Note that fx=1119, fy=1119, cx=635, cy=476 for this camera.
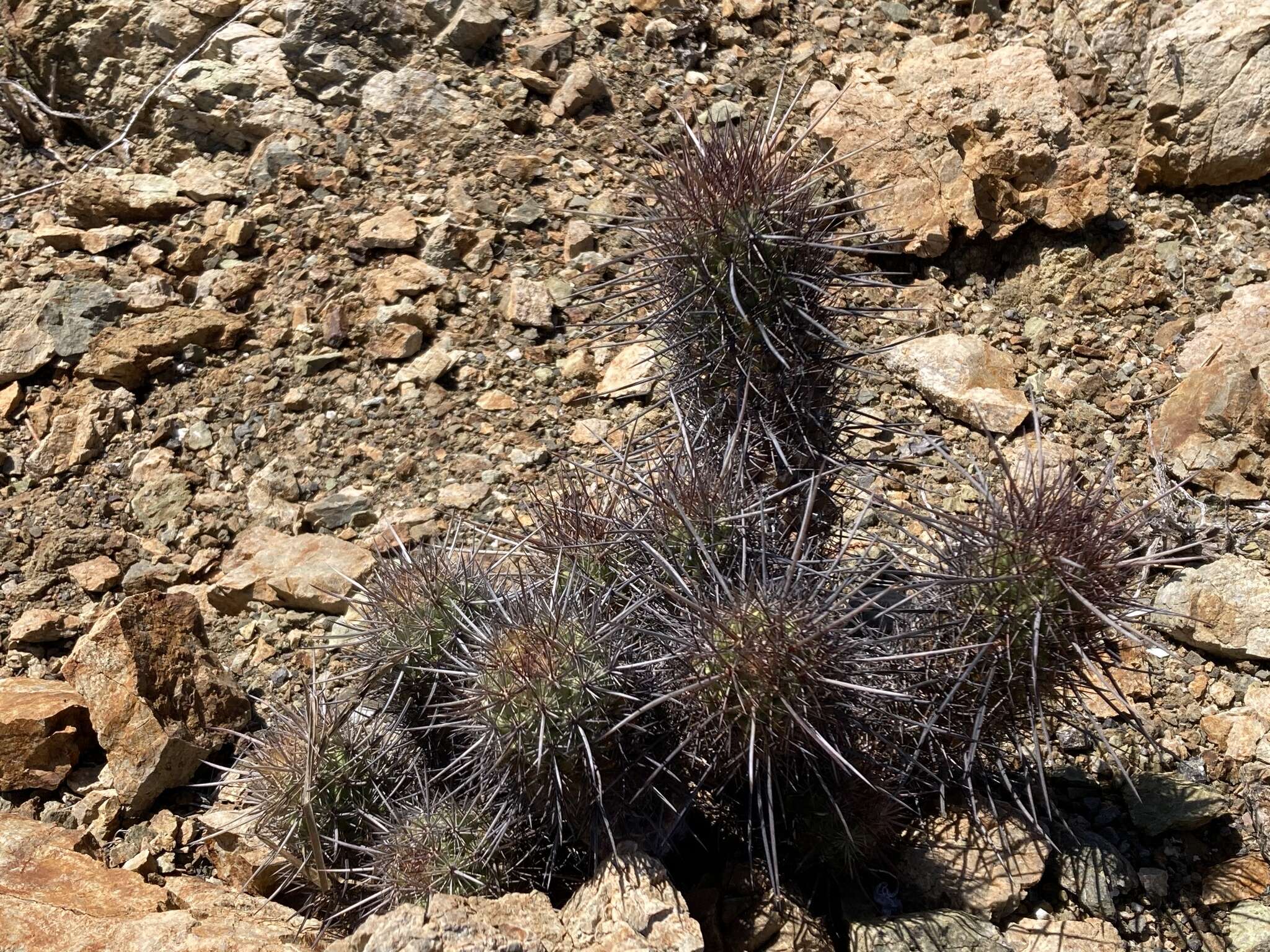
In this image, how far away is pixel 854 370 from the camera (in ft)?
Answer: 8.39

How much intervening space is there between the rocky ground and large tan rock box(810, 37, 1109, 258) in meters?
0.01

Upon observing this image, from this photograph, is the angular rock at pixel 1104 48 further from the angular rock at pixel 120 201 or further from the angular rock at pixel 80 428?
the angular rock at pixel 80 428

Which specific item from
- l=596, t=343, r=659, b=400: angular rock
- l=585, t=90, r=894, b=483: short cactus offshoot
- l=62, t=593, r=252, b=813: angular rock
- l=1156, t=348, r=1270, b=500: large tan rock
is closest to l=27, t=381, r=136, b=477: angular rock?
l=62, t=593, r=252, b=813: angular rock

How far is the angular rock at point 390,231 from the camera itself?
4.39 metres

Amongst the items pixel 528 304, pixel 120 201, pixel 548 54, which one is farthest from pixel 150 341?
pixel 548 54

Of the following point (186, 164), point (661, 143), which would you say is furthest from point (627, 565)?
point (186, 164)

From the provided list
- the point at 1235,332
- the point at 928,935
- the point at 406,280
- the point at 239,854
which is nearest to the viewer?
the point at 928,935

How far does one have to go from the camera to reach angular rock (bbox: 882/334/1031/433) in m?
3.62

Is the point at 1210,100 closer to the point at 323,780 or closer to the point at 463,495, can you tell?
the point at 463,495

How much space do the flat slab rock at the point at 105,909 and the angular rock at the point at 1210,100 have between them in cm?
378

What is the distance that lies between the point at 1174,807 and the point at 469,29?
4.12 m

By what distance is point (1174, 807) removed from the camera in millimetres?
2547

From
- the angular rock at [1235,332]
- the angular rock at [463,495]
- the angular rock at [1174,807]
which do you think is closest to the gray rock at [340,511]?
the angular rock at [463,495]

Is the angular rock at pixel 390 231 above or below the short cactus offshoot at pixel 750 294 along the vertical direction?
below
